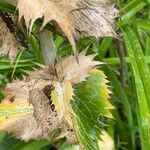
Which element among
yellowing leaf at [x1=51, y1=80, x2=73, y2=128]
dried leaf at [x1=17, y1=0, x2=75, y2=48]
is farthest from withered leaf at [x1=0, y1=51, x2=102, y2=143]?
dried leaf at [x1=17, y1=0, x2=75, y2=48]

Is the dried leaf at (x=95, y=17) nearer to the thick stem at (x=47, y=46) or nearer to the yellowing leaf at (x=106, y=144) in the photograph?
the thick stem at (x=47, y=46)

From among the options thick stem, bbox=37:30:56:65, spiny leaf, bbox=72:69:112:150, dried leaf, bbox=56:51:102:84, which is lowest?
spiny leaf, bbox=72:69:112:150

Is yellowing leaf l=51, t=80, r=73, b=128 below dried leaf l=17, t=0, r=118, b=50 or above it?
below

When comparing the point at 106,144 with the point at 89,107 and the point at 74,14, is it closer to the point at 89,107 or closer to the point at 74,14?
the point at 89,107

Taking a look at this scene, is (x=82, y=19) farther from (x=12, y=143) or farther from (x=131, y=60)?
(x=12, y=143)

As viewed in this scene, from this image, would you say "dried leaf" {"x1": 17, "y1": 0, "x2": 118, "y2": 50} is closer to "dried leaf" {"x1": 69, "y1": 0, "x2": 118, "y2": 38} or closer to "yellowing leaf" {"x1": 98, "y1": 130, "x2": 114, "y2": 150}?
"dried leaf" {"x1": 69, "y1": 0, "x2": 118, "y2": 38}

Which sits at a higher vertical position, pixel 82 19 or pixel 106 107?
pixel 82 19

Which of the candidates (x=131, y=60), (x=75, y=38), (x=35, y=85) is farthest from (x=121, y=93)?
(x=75, y=38)
